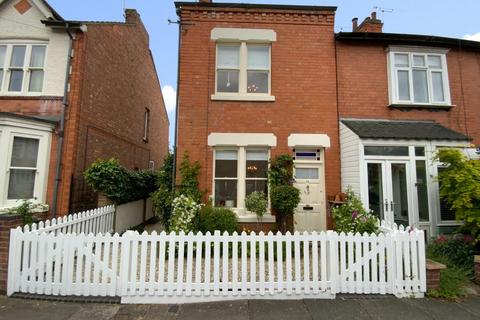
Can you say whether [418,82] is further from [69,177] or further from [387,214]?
[69,177]

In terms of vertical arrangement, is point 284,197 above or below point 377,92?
below

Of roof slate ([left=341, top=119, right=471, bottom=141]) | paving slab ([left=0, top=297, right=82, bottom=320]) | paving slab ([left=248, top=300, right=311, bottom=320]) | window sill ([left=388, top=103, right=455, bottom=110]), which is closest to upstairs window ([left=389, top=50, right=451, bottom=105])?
window sill ([left=388, top=103, right=455, bottom=110])

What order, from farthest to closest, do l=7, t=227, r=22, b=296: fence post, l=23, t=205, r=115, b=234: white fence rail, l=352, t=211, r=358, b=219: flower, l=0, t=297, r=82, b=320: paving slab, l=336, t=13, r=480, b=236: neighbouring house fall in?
1. l=336, t=13, r=480, b=236: neighbouring house
2. l=352, t=211, r=358, b=219: flower
3. l=23, t=205, r=115, b=234: white fence rail
4. l=7, t=227, r=22, b=296: fence post
5. l=0, t=297, r=82, b=320: paving slab

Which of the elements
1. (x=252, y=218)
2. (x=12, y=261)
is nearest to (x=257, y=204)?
(x=252, y=218)

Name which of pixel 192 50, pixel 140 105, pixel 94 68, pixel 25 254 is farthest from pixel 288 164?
pixel 140 105

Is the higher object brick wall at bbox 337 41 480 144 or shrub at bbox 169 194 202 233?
brick wall at bbox 337 41 480 144

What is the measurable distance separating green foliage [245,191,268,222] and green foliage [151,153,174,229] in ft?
7.64

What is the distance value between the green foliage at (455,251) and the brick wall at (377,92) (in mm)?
4166

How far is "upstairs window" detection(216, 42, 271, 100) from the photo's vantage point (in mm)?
8992

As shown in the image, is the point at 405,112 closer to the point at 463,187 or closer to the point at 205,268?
the point at 463,187

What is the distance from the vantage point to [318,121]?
29.0 ft

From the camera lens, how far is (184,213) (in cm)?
748

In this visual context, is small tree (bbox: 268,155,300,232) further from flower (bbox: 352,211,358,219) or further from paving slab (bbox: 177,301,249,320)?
paving slab (bbox: 177,301,249,320)

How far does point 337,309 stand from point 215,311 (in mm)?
1966
